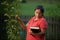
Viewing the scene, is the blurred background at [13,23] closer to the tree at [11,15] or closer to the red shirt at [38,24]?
the tree at [11,15]

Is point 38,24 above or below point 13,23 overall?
above

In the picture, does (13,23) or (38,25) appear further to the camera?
(13,23)

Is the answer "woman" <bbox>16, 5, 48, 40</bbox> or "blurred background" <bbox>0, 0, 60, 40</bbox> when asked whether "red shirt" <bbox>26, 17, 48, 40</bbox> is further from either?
"blurred background" <bbox>0, 0, 60, 40</bbox>

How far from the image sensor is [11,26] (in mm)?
7348

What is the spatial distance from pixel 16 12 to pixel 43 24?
218 cm

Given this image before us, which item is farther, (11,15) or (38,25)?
(11,15)

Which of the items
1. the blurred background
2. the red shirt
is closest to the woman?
the red shirt

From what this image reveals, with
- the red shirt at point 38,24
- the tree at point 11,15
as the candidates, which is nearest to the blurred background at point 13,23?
the tree at point 11,15

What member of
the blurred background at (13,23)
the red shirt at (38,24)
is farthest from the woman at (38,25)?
A: the blurred background at (13,23)

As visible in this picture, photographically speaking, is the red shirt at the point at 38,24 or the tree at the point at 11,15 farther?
the tree at the point at 11,15

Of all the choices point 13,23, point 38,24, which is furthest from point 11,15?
point 38,24

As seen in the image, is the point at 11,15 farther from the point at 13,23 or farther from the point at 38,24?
the point at 38,24

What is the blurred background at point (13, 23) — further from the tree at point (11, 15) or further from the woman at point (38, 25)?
the woman at point (38, 25)

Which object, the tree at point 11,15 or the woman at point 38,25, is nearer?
the woman at point 38,25
